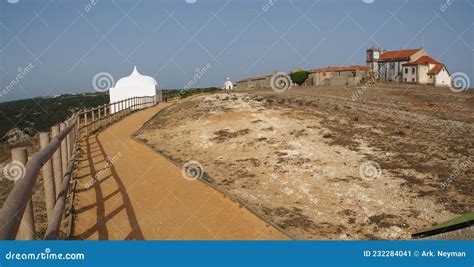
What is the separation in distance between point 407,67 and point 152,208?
64.9 meters

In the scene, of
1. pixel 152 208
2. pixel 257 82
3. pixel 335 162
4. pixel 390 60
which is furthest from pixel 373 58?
pixel 152 208

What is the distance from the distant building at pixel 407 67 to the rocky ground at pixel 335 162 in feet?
143

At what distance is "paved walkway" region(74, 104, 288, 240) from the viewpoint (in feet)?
22.5

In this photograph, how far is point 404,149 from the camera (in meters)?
13.3

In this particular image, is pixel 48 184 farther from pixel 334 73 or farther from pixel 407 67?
pixel 407 67

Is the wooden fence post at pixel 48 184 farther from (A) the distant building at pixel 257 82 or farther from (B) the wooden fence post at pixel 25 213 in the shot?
(A) the distant building at pixel 257 82

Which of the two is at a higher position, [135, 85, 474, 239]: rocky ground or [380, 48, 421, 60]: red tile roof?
[380, 48, 421, 60]: red tile roof

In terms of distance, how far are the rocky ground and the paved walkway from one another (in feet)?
2.33

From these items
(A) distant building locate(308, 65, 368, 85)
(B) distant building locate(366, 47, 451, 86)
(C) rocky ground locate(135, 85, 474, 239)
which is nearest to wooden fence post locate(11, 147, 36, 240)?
(C) rocky ground locate(135, 85, 474, 239)

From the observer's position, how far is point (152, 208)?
809cm

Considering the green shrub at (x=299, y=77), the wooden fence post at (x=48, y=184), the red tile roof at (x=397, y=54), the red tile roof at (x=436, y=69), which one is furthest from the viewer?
the red tile roof at (x=397, y=54)

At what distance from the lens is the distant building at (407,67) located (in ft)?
202

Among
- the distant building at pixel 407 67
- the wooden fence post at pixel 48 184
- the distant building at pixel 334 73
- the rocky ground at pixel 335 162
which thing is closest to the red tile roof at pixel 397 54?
the distant building at pixel 407 67

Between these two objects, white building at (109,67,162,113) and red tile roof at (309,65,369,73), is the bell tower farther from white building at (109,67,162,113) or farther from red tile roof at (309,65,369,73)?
white building at (109,67,162,113)
